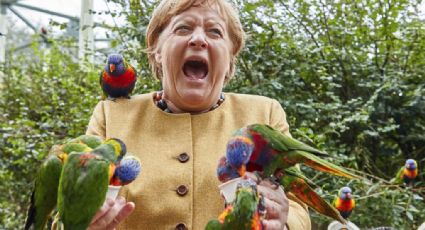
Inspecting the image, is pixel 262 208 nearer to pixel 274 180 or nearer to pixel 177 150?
pixel 274 180

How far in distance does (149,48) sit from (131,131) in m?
0.31

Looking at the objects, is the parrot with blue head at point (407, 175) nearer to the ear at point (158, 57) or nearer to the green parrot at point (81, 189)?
the ear at point (158, 57)

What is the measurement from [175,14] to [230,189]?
2.00 feet

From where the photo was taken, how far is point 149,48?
61.9 inches

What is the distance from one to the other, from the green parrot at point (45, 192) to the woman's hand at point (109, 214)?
→ 13 cm

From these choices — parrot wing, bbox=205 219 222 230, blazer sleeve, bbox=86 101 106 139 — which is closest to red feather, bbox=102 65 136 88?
blazer sleeve, bbox=86 101 106 139

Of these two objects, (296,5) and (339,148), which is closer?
(339,148)

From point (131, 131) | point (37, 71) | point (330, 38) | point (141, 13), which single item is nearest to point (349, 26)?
point (330, 38)

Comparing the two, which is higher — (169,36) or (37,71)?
(169,36)

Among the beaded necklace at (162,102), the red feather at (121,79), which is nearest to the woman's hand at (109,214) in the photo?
the beaded necklace at (162,102)

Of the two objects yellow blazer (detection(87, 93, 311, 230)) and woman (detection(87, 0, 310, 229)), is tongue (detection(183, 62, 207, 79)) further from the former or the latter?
yellow blazer (detection(87, 93, 311, 230))

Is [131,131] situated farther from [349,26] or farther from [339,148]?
[349,26]

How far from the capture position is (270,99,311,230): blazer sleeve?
3.89ft

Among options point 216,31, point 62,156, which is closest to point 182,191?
point 62,156
